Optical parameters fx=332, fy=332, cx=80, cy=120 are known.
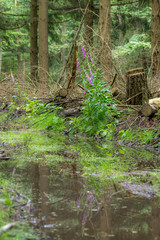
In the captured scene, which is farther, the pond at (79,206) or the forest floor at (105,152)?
the forest floor at (105,152)

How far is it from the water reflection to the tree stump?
379cm

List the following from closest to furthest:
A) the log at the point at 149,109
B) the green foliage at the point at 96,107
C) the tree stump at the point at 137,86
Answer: the log at the point at 149,109, the green foliage at the point at 96,107, the tree stump at the point at 137,86

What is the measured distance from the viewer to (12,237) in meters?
1.67

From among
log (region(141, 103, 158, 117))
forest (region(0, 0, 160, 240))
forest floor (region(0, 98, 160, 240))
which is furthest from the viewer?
log (region(141, 103, 158, 117))

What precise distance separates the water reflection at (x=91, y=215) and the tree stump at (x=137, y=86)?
12.4ft

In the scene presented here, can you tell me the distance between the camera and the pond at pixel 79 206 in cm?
199

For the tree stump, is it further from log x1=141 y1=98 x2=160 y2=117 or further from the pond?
the pond

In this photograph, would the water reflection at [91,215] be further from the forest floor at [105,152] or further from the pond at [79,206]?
the forest floor at [105,152]

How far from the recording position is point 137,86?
6422mm

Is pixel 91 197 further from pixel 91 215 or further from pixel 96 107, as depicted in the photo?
pixel 96 107

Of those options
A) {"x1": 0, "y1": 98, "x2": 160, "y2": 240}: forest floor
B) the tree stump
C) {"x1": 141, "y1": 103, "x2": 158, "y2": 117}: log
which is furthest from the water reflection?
the tree stump

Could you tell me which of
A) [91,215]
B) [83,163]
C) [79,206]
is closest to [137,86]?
[83,163]

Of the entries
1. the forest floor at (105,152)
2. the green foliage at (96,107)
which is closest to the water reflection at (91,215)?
the forest floor at (105,152)

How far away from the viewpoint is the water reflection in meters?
1.97
